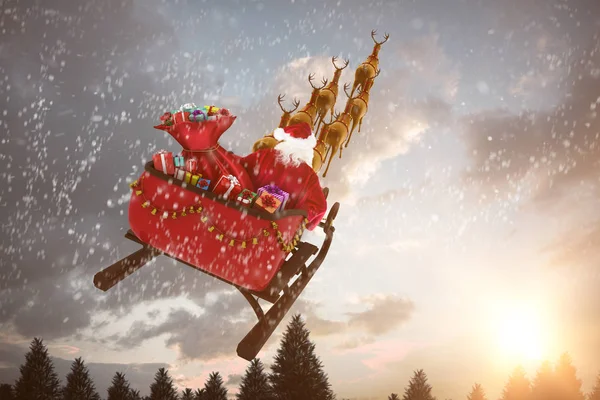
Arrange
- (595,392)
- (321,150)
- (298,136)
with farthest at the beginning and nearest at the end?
(595,392)
(321,150)
(298,136)

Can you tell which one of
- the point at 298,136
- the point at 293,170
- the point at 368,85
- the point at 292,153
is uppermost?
the point at 368,85

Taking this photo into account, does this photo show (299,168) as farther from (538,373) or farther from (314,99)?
(538,373)

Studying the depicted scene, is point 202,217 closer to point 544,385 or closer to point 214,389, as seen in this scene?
point 214,389

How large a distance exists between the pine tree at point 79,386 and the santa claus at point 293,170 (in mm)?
17245

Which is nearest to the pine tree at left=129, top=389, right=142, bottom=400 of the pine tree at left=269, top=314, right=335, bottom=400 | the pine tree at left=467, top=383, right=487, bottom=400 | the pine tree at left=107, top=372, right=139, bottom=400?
the pine tree at left=107, top=372, right=139, bottom=400

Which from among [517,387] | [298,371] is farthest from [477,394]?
[298,371]

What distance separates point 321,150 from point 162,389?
15947 millimetres

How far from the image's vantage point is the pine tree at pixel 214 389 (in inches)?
695

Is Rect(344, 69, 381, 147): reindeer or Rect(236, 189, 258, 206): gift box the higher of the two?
Rect(344, 69, 381, 147): reindeer

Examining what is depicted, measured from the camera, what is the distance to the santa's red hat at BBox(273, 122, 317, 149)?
5.21 m

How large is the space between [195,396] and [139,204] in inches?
622

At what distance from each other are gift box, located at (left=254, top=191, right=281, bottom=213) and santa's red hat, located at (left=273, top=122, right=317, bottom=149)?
2.95 feet

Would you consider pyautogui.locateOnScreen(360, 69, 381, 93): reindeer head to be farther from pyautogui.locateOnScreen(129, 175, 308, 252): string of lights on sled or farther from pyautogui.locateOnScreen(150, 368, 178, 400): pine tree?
pyautogui.locateOnScreen(150, 368, 178, 400): pine tree

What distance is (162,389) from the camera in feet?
61.0
